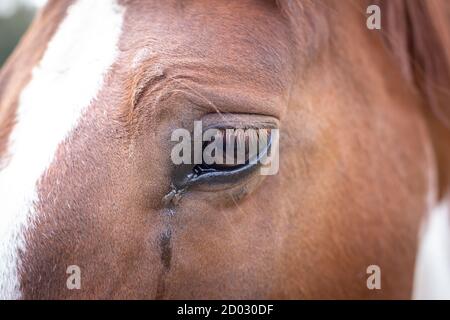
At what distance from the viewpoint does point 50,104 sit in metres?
1.22

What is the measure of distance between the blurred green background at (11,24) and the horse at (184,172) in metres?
6.58

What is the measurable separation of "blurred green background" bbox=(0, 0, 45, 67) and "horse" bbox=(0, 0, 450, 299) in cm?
658

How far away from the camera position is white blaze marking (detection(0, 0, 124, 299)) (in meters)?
1.12

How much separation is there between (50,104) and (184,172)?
0.35 m

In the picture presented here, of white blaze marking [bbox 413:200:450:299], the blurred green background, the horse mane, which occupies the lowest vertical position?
white blaze marking [bbox 413:200:450:299]

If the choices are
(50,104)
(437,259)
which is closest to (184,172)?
(50,104)

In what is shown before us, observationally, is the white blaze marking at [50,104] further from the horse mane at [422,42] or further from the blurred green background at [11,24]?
the blurred green background at [11,24]

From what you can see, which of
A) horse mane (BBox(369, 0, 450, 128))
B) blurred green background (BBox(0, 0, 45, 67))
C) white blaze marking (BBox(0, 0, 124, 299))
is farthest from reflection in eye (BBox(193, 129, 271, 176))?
blurred green background (BBox(0, 0, 45, 67))

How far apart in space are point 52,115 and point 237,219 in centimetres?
51

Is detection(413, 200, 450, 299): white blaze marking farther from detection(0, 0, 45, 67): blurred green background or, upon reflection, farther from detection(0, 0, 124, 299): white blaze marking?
detection(0, 0, 45, 67): blurred green background

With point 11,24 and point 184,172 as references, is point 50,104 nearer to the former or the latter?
point 184,172

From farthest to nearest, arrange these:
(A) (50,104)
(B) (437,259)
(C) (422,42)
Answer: (B) (437,259) → (C) (422,42) → (A) (50,104)

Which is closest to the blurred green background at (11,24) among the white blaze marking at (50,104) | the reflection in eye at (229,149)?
the white blaze marking at (50,104)
